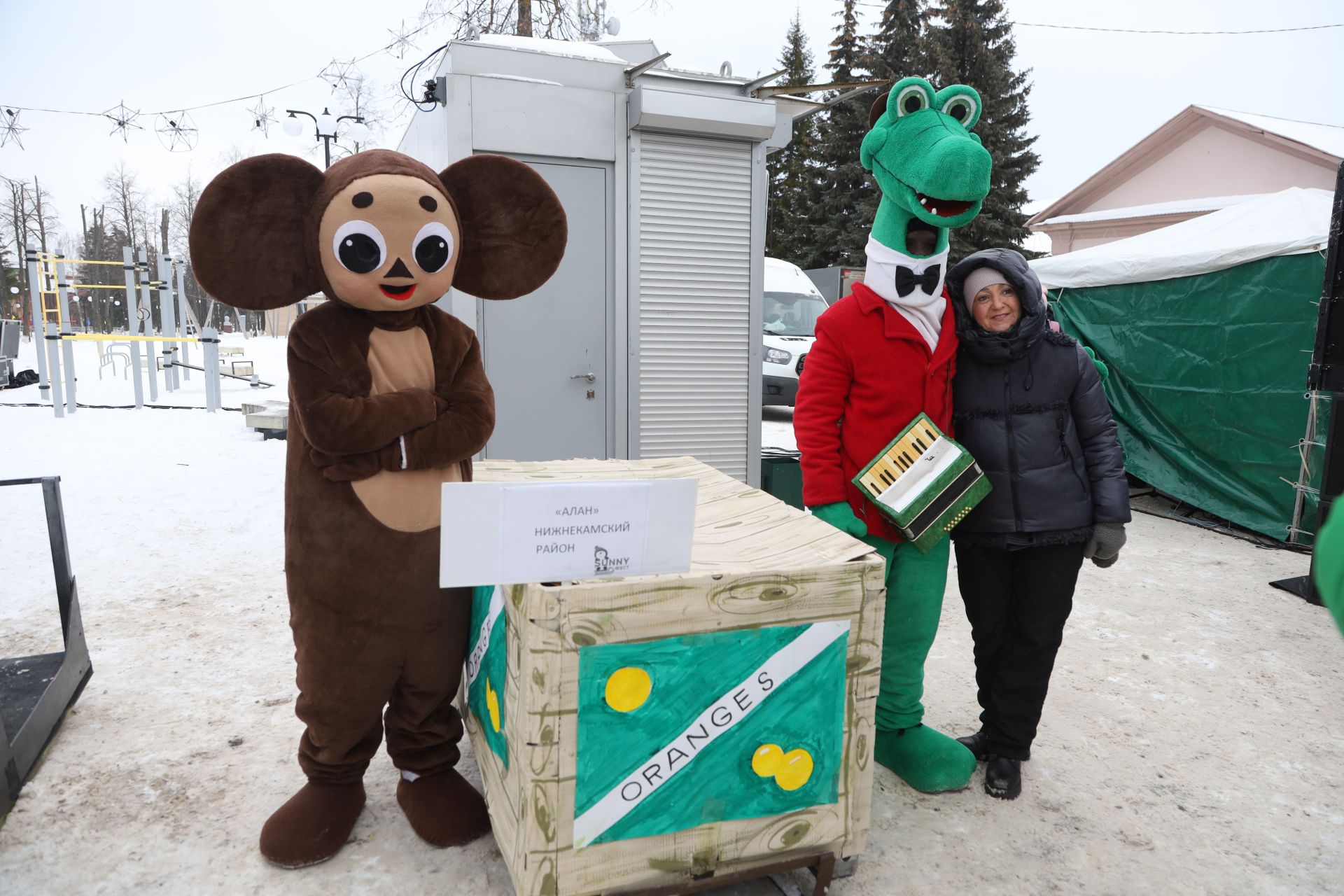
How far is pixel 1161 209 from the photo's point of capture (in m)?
17.0

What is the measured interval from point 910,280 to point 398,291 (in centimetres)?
144

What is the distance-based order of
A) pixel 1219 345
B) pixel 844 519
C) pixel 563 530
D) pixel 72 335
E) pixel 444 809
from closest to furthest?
pixel 563 530
pixel 444 809
pixel 844 519
pixel 1219 345
pixel 72 335

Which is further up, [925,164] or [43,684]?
[925,164]

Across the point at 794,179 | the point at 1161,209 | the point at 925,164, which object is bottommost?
the point at 925,164

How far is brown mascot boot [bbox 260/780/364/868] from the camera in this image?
2172mm

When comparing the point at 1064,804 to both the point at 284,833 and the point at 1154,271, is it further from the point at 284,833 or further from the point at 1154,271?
the point at 1154,271

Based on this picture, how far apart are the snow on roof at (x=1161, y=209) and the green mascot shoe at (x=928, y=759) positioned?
1580cm

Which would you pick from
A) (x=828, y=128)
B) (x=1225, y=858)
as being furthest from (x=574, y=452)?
(x=828, y=128)

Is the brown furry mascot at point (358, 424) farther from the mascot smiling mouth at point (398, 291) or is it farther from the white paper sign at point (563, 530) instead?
the white paper sign at point (563, 530)

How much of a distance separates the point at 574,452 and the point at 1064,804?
3.52 meters

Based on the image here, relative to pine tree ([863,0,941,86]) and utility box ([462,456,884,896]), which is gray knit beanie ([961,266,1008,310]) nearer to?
utility box ([462,456,884,896])

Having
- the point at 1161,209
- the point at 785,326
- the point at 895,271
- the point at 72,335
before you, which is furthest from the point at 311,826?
the point at 1161,209

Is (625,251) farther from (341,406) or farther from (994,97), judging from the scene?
(994,97)

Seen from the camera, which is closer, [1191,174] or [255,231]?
[255,231]
